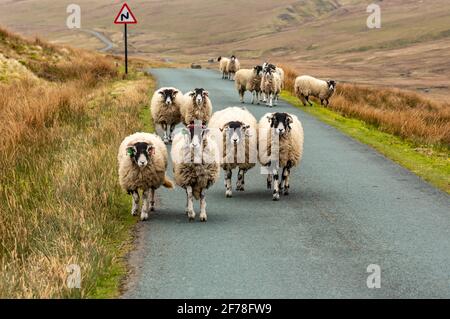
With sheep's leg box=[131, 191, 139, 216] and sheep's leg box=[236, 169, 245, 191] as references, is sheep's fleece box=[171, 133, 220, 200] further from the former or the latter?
sheep's leg box=[236, 169, 245, 191]

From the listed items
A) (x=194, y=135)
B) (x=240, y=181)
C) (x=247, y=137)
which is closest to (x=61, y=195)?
(x=194, y=135)

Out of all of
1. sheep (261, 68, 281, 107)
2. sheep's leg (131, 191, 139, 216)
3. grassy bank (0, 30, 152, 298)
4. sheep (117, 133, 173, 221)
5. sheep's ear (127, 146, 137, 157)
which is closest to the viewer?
grassy bank (0, 30, 152, 298)

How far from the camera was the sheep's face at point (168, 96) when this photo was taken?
54.1 ft

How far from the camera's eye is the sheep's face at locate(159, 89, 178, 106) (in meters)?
16.5

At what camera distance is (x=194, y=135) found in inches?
382

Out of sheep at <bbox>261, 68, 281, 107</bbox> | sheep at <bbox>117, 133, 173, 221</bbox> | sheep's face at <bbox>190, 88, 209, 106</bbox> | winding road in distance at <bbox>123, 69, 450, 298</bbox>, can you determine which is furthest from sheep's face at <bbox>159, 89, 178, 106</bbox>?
sheep at <bbox>261, 68, 281, 107</bbox>

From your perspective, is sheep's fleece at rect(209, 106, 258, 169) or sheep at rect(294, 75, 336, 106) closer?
sheep's fleece at rect(209, 106, 258, 169)

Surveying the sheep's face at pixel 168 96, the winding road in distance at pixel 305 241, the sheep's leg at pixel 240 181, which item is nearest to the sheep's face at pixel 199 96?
the sheep's face at pixel 168 96

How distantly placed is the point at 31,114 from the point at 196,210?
27.3ft

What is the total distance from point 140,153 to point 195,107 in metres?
7.62

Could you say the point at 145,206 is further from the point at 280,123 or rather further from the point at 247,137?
the point at 280,123

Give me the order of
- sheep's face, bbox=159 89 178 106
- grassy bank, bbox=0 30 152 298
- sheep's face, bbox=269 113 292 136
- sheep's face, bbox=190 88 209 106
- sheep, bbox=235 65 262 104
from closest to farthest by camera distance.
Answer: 1. grassy bank, bbox=0 30 152 298
2. sheep's face, bbox=269 113 292 136
3. sheep's face, bbox=190 88 209 106
4. sheep's face, bbox=159 89 178 106
5. sheep, bbox=235 65 262 104

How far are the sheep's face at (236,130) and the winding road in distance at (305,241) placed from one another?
1.02m

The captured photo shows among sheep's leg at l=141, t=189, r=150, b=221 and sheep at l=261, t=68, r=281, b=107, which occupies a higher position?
sheep at l=261, t=68, r=281, b=107
